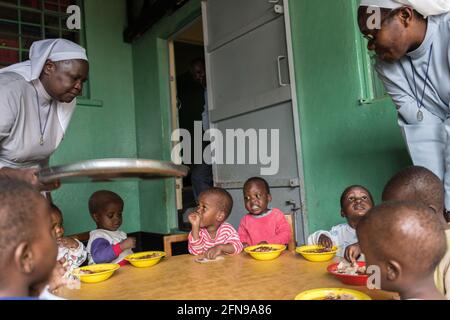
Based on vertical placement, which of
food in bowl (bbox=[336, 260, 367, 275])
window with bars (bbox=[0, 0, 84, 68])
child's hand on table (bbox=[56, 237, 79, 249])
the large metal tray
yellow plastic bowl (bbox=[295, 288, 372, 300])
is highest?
window with bars (bbox=[0, 0, 84, 68])

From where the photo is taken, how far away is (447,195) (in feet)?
5.05

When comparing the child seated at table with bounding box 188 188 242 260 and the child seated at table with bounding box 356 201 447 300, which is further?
the child seated at table with bounding box 188 188 242 260

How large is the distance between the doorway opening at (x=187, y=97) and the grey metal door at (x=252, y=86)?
543 millimetres

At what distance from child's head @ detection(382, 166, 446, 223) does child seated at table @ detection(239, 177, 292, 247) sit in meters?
1.00

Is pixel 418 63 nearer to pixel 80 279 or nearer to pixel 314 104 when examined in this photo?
pixel 314 104

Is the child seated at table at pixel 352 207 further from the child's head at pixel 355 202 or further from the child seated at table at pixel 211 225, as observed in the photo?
the child seated at table at pixel 211 225

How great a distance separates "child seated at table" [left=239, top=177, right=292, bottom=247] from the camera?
250cm

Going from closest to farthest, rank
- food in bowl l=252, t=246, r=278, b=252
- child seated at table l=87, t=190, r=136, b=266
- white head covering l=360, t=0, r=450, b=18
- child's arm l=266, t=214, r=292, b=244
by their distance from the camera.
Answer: white head covering l=360, t=0, r=450, b=18 < food in bowl l=252, t=246, r=278, b=252 < child's arm l=266, t=214, r=292, b=244 < child seated at table l=87, t=190, r=136, b=266

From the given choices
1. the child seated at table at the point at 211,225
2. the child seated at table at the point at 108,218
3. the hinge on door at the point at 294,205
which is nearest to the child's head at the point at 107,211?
the child seated at table at the point at 108,218

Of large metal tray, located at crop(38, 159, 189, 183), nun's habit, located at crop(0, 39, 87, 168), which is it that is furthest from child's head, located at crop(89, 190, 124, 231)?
large metal tray, located at crop(38, 159, 189, 183)

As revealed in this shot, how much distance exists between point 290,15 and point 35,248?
2.63 metres

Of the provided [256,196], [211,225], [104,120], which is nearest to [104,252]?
[211,225]

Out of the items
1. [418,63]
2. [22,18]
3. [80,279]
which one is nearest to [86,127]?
[22,18]

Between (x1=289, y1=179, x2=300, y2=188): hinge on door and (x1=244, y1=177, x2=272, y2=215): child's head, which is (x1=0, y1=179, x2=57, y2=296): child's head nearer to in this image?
(x1=244, y1=177, x2=272, y2=215): child's head
